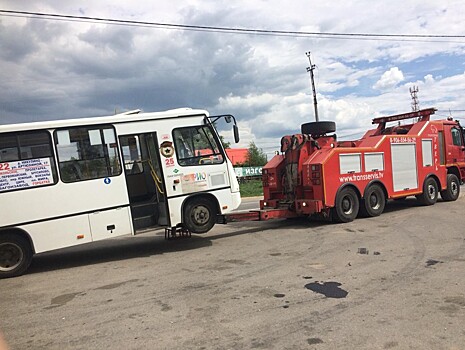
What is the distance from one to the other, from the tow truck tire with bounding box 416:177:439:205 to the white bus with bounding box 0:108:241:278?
283 inches

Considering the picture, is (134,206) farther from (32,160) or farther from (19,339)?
(19,339)

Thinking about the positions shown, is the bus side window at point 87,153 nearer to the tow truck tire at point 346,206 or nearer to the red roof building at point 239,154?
the tow truck tire at point 346,206

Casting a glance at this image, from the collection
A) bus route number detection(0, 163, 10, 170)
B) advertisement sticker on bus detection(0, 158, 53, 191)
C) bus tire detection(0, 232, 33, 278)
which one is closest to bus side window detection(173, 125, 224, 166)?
advertisement sticker on bus detection(0, 158, 53, 191)

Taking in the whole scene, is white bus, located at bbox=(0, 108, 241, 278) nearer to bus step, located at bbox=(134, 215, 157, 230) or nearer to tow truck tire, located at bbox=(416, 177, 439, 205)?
bus step, located at bbox=(134, 215, 157, 230)

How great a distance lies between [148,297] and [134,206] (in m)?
3.13

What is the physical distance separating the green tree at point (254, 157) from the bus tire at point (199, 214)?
50212mm

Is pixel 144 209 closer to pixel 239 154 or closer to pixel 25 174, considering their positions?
pixel 25 174

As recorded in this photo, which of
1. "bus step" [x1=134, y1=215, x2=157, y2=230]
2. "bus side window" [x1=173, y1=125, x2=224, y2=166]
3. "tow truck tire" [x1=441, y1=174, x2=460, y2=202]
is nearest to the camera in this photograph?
"bus step" [x1=134, y1=215, x2=157, y2=230]

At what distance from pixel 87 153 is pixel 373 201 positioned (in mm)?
7900

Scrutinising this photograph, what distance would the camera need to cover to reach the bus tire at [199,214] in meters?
8.70

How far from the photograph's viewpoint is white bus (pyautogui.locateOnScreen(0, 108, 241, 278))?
743cm

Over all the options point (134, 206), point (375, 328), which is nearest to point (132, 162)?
point (134, 206)

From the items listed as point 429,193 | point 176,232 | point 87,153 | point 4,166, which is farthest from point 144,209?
point 429,193

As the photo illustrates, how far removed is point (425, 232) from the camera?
910cm
